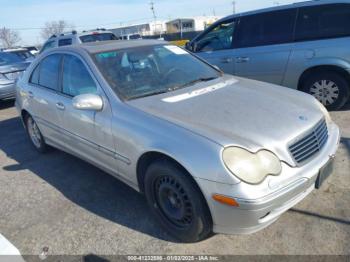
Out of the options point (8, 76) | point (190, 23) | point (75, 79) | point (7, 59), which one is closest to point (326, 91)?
point (75, 79)

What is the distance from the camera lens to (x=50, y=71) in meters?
4.12

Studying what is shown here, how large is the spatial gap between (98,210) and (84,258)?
2.22ft

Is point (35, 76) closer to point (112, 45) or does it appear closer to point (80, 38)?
point (112, 45)

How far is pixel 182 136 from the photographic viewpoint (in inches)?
95.7

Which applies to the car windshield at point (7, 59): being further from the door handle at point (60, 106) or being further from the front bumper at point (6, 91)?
the door handle at point (60, 106)

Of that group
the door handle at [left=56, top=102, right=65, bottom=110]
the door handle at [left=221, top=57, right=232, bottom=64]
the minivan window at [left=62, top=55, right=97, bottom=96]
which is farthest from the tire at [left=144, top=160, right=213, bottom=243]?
the door handle at [left=221, top=57, right=232, bottom=64]

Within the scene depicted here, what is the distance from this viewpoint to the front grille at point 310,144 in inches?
95.4

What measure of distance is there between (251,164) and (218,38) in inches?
174

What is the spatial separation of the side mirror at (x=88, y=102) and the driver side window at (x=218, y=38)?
143 inches

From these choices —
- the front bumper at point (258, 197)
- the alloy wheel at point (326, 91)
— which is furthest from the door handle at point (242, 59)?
the front bumper at point (258, 197)

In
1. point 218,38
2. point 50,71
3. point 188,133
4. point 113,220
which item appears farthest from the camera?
point 218,38

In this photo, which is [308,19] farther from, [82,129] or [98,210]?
[98,210]

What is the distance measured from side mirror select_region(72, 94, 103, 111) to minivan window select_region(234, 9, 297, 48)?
361 cm

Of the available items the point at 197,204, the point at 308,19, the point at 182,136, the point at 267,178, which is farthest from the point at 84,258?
the point at 308,19
